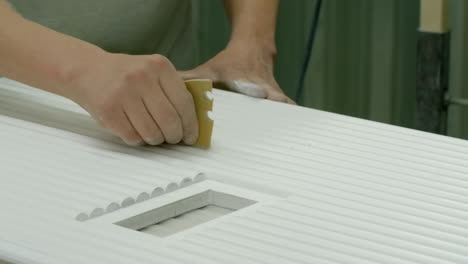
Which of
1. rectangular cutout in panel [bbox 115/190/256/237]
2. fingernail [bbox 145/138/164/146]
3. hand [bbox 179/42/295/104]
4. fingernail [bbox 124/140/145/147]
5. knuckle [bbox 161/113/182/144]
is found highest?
hand [bbox 179/42/295/104]

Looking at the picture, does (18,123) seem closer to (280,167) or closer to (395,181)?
(280,167)

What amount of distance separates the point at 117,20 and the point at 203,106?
1.53 ft

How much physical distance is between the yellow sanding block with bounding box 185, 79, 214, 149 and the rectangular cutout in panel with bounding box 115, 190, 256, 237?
0.14 meters

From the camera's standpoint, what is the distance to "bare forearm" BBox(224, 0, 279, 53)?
1554 mm

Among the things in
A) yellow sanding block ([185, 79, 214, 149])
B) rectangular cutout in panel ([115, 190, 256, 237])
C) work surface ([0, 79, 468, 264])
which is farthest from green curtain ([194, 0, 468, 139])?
rectangular cutout in panel ([115, 190, 256, 237])

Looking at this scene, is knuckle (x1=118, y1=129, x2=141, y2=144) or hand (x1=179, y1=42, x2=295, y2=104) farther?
hand (x1=179, y1=42, x2=295, y2=104)

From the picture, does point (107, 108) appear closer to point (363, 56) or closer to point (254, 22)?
point (254, 22)

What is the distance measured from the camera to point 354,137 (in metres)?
1.15

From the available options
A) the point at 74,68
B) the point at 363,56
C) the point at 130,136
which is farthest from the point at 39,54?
the point at 363,56

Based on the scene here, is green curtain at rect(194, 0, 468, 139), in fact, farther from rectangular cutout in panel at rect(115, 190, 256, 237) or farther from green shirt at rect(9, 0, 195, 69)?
rectangular cutout in panel at rect(115, 190, 256, 237)

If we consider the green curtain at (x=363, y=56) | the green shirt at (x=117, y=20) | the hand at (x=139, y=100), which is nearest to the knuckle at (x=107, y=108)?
the hand at (x=139, y=100)

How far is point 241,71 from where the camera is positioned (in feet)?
4.81

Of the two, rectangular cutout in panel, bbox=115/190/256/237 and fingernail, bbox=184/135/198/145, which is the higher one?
fingernail, bbox=184/135/198/145

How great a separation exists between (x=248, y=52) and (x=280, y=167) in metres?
0.50
